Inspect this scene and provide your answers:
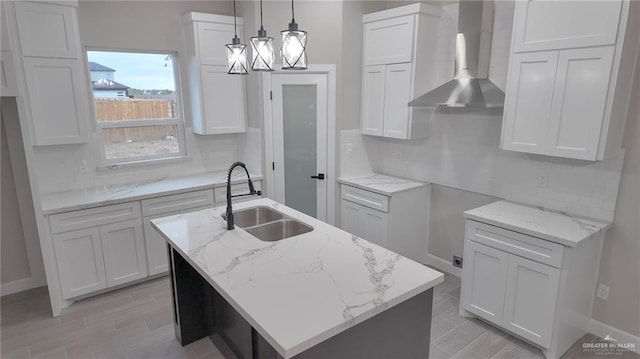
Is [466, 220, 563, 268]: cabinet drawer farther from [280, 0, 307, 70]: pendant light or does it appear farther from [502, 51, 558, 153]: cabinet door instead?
[280, 0, 307, 70]: pendant light

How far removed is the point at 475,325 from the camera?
3.10m

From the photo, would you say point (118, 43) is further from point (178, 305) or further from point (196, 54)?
point (178, 305)

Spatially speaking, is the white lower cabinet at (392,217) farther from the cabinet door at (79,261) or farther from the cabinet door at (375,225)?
the cabinet door at (79,261)

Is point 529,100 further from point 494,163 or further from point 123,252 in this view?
point 123,252

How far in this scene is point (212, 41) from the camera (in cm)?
405

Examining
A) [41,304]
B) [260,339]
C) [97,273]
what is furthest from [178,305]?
[41,304]

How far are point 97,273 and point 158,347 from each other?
1.10m

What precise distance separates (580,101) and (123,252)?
3992 millimetres

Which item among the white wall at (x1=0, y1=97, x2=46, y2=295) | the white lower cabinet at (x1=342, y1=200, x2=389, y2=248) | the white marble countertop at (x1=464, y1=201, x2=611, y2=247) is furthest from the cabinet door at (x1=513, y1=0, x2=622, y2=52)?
the white wall at (x1=0, y1=97, x2=46, y2=295)

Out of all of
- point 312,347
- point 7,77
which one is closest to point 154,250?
point 7,77

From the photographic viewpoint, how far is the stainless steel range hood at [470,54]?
3186mm

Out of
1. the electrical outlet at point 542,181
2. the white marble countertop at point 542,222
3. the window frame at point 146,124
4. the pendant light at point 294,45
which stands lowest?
the white marble countertop at point 542,222

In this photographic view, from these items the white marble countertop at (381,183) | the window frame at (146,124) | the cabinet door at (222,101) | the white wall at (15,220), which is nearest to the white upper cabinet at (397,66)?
the white marble countertop at (381,183)

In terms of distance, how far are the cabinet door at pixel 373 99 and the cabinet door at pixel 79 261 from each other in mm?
2930
